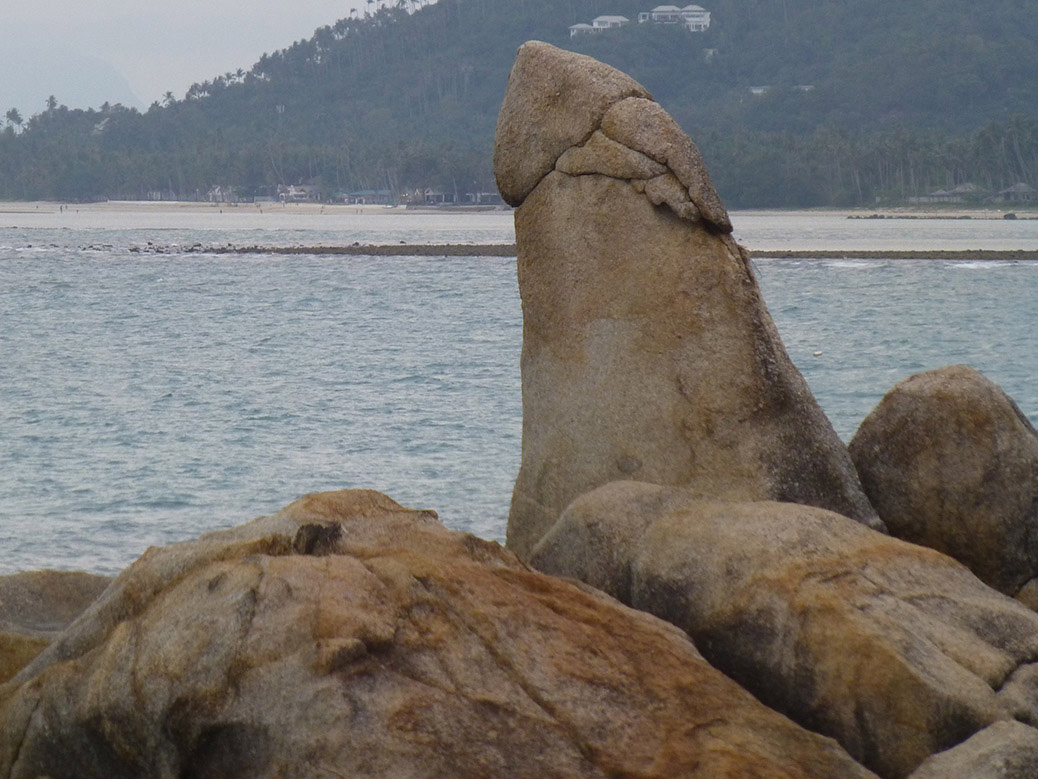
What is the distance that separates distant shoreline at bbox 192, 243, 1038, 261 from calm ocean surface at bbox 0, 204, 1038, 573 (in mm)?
1757

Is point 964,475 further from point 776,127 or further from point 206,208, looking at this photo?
point 206,208

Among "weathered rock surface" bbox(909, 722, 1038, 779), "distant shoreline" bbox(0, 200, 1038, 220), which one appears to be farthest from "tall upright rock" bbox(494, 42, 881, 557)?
"distant shoreline" bbox(0, 200, 1038, 220)

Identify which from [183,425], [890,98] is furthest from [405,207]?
[183,425]

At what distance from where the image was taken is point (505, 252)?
64375mm

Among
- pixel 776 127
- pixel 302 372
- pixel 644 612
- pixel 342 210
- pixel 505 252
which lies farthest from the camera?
pixel 776 127

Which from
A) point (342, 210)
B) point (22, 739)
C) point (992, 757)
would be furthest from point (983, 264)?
point (342, 210)

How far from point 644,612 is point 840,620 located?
0.73 metres

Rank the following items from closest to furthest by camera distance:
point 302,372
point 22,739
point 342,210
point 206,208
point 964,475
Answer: point 22,739 → point 964,475 → point 302,372 → point 342,210 → point 206,208

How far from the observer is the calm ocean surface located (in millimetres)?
12648

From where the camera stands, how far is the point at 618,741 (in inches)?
157

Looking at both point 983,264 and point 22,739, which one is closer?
point 22,739

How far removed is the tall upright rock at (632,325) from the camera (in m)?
6.29

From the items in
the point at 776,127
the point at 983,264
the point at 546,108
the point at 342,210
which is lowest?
the point at 342,210

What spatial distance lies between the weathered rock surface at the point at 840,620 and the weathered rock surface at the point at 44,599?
2800 mm
